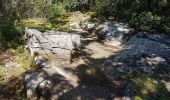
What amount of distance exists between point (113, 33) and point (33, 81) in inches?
255

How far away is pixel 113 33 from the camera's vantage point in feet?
47.9

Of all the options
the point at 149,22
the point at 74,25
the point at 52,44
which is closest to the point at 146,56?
the point at 52,44

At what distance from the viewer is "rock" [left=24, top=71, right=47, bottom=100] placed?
29.1ft

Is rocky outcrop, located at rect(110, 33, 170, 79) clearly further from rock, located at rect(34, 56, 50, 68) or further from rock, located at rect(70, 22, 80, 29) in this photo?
rock, located at rect(70, 22, 80, 29)

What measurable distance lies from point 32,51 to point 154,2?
8774mm

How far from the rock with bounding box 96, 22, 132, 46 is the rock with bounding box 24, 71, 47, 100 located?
515 cm

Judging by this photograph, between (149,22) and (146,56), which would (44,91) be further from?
(149,22)

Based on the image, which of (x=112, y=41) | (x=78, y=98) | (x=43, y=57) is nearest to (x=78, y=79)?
(x=78, y=98)

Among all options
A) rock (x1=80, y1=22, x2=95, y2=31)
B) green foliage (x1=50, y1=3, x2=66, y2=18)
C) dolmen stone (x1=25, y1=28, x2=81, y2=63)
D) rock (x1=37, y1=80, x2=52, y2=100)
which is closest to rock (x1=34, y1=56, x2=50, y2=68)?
dolmen stone (x1=25, y1=28, x2=81, y2=63)

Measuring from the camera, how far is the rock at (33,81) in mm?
8875

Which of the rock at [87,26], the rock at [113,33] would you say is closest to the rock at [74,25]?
the rock at [87,26]

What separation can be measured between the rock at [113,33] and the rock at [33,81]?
16.9ft

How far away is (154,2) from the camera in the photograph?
55.2 feet

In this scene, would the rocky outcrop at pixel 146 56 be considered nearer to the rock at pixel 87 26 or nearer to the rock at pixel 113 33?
the rock at pixel 113 33
